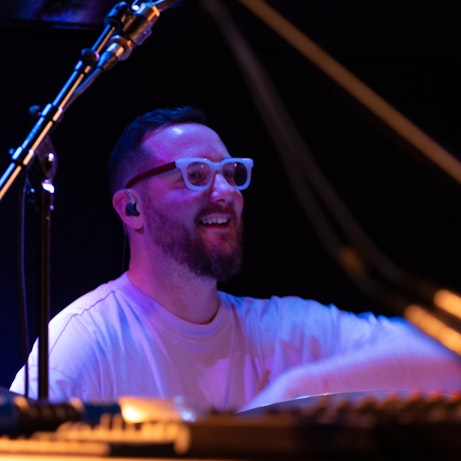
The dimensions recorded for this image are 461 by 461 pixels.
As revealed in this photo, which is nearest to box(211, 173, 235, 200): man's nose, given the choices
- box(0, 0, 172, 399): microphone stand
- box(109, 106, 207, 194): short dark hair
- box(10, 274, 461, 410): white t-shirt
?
box(109, 106, 207, 194): short dark hair

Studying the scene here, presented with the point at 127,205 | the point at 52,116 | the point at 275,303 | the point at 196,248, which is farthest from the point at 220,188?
the point at 52,116

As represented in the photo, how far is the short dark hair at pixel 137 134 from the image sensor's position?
267 cm

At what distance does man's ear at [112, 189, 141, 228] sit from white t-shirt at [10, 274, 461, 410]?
0.75 feet

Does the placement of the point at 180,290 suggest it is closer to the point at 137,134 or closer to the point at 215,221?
the point at 215,221

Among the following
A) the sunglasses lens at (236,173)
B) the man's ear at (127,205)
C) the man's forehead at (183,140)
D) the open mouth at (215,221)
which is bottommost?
the open mouth at (215,221)

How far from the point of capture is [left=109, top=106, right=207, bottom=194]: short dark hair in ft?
8.77

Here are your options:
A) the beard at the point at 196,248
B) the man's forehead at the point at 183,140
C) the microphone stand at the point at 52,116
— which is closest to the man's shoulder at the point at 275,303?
the beard at the point at 196,248

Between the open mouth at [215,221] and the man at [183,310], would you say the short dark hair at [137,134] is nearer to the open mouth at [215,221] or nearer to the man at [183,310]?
the man at [183,310]

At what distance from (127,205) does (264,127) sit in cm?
58

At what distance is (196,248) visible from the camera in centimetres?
265

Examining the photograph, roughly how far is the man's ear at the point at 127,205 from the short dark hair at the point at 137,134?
45mm

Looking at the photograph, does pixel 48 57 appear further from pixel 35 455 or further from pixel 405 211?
pixel 35 455

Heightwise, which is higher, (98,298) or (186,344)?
(98,298)

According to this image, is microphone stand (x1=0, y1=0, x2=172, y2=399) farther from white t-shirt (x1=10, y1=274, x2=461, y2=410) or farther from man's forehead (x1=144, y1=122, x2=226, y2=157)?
man's forehead (x1=144, y1=122, x2=226, y2=157)
